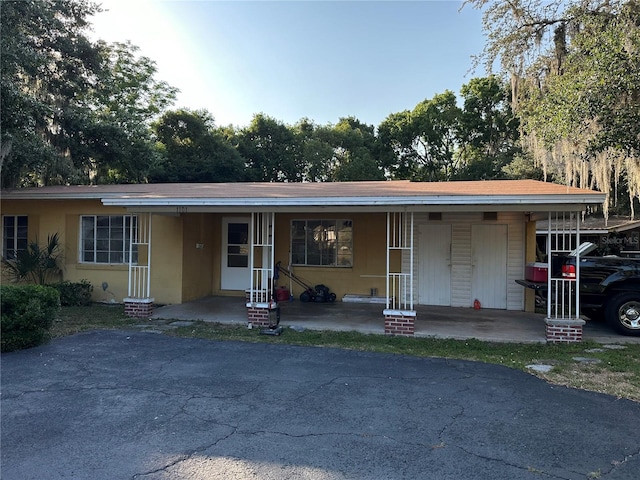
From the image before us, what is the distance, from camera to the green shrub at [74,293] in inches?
392

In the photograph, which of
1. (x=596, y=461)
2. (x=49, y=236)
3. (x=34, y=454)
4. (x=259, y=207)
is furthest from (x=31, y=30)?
(x=596, y=461)

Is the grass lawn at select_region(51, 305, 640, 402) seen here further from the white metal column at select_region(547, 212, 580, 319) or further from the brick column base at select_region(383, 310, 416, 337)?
the white metal column at select_region(547, 212, 580, 319)

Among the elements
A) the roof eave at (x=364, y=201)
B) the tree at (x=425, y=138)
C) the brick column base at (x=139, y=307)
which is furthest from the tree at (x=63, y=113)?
the tree at (x=425, y=138)

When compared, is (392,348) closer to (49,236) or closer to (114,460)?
(114,460)

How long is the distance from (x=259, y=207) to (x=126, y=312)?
3.69 m

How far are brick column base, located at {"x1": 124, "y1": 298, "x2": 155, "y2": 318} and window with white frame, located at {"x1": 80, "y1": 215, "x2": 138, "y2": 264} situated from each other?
6.57 ft

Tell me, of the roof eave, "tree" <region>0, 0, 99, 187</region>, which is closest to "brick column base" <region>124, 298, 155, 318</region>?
the roof eave

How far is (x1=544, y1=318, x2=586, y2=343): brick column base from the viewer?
6.91 m

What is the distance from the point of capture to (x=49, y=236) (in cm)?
1088

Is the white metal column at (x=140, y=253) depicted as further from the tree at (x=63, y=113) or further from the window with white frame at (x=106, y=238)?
the tree at (x=63, y=113)

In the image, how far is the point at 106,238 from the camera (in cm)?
1070

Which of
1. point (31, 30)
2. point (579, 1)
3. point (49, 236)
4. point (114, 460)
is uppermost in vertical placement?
point (31, 30)

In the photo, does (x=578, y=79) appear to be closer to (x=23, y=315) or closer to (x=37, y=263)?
(x=23, y=315)

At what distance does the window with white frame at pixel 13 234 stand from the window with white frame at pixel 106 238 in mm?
1684
